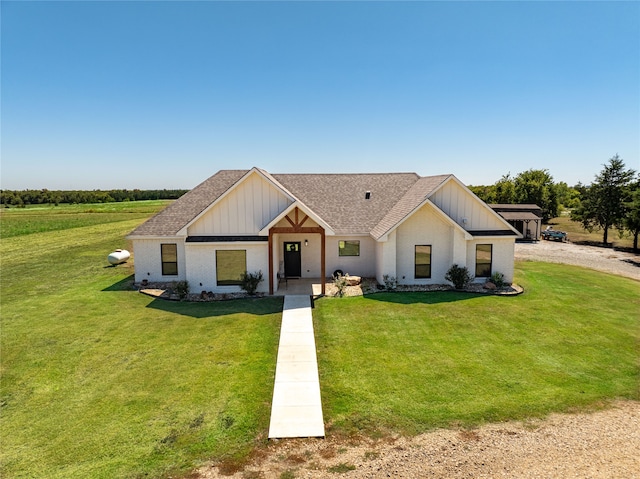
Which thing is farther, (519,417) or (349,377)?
(349,377)

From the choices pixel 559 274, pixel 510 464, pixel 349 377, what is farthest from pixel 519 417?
pixel 559 274

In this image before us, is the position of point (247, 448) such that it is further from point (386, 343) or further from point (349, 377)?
point (386, 343)

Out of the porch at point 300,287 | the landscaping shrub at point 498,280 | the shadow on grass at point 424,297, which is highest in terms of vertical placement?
the landscaping shrub at point 498,280

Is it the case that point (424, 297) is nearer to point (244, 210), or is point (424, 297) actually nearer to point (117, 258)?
point (244, 210)

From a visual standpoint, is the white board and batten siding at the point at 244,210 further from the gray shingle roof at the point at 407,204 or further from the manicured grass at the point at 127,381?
the gray shingle roof at the point at 407,204

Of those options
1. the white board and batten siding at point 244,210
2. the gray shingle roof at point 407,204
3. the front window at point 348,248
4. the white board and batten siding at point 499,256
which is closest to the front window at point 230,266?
the white board and batten siding at point 244,210

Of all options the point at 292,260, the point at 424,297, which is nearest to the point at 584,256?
the point at 424,297
